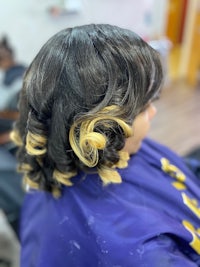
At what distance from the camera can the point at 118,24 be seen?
2.65 metres

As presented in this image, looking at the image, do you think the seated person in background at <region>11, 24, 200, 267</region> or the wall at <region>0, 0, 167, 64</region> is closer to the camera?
the seated person in background at <region>11, 24, 200, 267</region>

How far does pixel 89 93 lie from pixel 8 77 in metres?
1.43

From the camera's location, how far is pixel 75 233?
0.63 metres

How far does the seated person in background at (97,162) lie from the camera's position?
54 centimetres

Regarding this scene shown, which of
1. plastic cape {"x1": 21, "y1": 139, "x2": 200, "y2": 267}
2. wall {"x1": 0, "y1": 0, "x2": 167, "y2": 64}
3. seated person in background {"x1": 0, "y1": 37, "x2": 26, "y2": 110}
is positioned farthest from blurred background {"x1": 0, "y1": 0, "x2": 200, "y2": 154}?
plastic cape {"x1": 21, "y1": 139, "x2": 200, "y2": 267}

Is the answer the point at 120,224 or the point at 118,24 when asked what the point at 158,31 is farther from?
the point at 120,224

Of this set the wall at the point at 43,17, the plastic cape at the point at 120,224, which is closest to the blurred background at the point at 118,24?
the wall at the point at 43,17

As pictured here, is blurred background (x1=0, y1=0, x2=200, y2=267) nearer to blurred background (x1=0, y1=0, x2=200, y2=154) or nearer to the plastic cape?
blurred background (x1=0, y1=0, x2=200, y2=154)

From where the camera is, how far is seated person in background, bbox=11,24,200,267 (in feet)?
1.78

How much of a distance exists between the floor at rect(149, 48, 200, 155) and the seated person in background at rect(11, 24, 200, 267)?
53.2 inches

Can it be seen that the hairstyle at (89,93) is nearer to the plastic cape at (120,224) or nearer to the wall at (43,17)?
the plastic cape at (120,224)

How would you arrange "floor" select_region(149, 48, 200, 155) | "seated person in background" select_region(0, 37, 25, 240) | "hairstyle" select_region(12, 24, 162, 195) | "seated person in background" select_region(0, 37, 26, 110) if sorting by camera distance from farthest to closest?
1. "floor" select_region(149, 48, 200, 155)
2. "seated person in background" select_region(0, 37, 26, 110)
3. "seated person in background" select_region(0, 37, 25, 240)
4. "hairstyle" select_region(12, 24, 162, 195)

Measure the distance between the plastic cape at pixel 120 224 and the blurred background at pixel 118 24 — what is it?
20 centimetres

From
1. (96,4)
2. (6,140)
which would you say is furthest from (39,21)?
(6,140)
